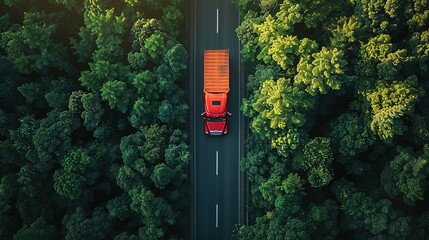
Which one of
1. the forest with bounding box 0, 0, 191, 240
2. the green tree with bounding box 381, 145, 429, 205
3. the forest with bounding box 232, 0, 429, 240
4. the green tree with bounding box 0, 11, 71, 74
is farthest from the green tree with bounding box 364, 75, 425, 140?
the green tree with bounding box 0, 11, 71, 74

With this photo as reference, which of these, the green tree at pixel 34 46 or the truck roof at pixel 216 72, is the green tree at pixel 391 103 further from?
the green tree at pixel 34 46

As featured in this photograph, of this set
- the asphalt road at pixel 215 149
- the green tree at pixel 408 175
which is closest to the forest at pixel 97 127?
the asphalt road at pixel 215 149

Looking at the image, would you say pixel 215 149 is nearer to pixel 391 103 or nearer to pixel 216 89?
pixel 216 89

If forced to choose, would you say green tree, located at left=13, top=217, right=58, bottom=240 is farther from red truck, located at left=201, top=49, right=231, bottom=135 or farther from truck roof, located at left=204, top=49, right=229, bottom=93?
truck roof, located at left=204, top=49, right=229, bottom=93

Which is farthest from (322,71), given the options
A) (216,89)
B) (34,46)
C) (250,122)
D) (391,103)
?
(34,46)

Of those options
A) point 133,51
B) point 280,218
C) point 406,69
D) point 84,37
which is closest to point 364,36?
point 406,69

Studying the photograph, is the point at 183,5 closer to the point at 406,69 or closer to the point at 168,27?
the point at 168,27
